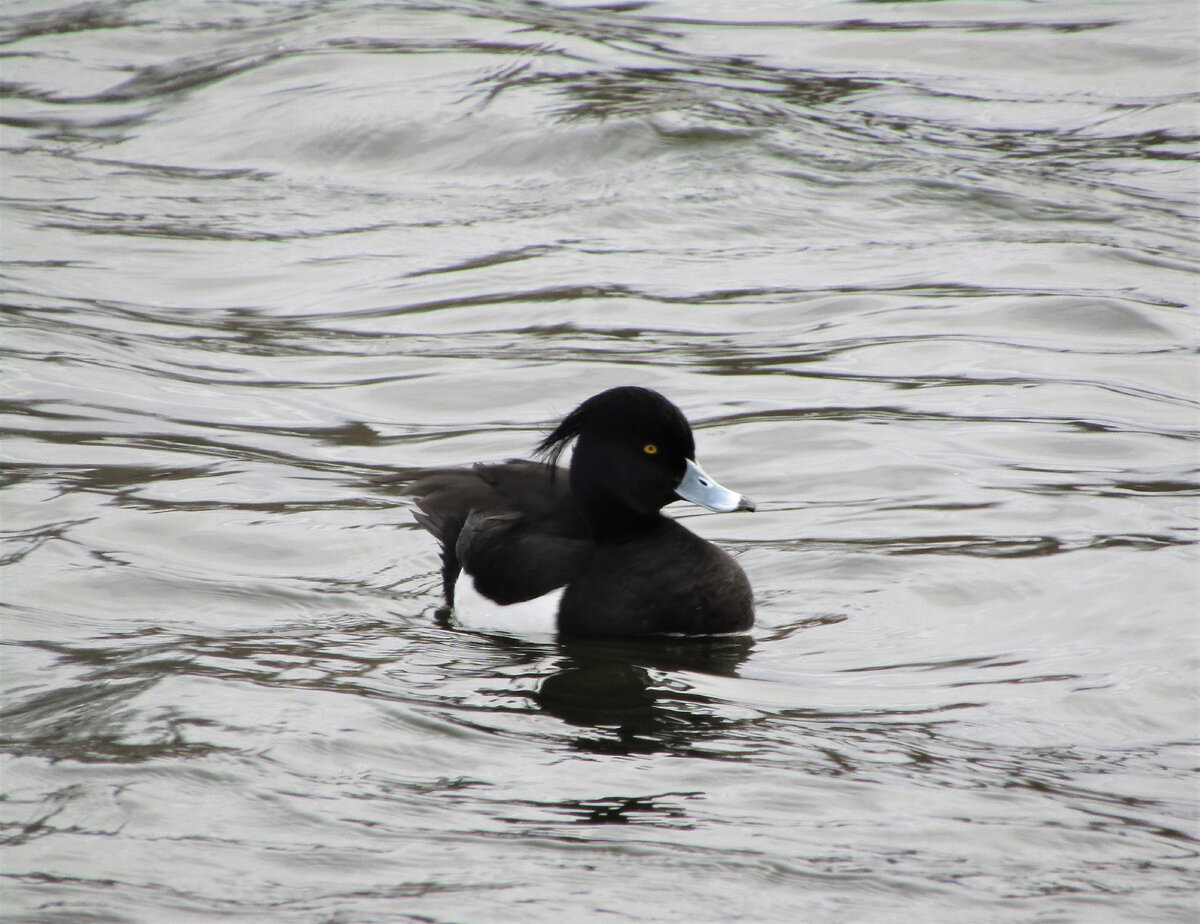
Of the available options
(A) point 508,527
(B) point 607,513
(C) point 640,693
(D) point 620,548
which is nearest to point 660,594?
(D) point 620,548

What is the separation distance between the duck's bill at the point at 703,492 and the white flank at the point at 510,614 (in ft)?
1.86

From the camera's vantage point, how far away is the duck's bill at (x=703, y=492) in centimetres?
569

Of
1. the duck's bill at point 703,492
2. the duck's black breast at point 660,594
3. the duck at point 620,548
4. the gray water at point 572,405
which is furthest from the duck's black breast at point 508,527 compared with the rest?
the duck's bill at point 703,492

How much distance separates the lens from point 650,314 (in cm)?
952

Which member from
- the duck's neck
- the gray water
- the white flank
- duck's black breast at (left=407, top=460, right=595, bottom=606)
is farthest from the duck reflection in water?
the duck's neck

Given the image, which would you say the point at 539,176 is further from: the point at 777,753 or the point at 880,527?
the point at 777,753

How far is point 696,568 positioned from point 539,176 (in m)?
6.76

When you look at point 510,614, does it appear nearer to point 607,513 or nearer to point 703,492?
point 607,513

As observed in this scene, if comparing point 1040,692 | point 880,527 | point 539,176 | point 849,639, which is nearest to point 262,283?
point 539,176

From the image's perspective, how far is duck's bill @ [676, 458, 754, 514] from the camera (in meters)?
5.69

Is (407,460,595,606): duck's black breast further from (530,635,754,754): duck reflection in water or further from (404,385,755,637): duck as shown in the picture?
(530,635,754,754): duck reflection in water

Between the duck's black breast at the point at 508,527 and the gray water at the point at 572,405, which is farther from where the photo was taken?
the duck's black breast at the point at 508,527

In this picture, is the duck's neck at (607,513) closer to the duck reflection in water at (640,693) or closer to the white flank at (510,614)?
the white flank at (510,614)

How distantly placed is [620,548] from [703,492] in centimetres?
36
